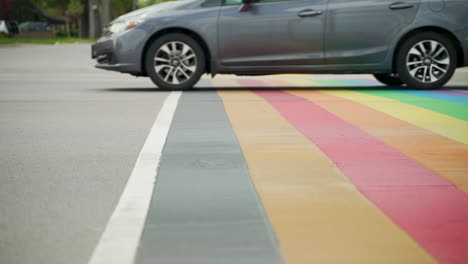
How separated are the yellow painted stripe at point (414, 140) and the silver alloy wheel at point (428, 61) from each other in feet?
6.72

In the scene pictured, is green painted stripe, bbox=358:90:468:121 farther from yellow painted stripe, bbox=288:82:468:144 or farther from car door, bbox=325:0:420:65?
car door, bbox=325:0:420:65

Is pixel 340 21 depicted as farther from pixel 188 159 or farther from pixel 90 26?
pixel 90 26

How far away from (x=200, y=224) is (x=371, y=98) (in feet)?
24.7

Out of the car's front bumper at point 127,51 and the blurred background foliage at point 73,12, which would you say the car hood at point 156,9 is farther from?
the blurred background foliage at point 73,12

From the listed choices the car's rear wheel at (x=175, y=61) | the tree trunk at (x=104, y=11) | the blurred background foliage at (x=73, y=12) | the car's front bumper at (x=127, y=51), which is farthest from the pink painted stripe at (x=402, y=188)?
the tree trunk at (x=104, y=11)

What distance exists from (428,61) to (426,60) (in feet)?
0.12

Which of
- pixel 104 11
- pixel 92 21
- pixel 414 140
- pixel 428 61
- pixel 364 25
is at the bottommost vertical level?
pixel 92 21

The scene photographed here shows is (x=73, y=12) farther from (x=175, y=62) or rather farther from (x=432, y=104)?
(x=432, y=104)

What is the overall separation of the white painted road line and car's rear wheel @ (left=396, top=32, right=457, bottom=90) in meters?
5.87

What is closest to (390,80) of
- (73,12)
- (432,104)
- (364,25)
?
(364,25)

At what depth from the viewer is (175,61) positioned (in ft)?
41.8

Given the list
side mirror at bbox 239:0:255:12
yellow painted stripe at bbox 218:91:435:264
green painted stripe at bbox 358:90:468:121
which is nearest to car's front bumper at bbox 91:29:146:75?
side mirror at bbox 239:0:255:12

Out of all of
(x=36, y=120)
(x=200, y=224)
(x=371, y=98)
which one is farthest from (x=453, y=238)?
(x=371, y=98)

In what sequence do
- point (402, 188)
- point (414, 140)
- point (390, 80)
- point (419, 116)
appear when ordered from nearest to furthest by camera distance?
point (402, 188)
point (414, 140)
point (419, 116)
point (390, 80)
